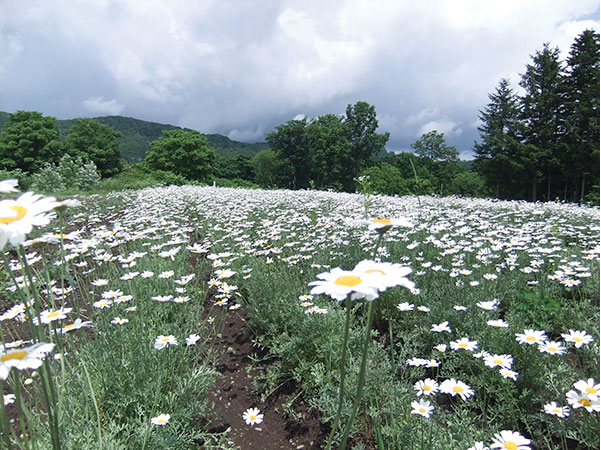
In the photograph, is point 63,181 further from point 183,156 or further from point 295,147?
point 295,147

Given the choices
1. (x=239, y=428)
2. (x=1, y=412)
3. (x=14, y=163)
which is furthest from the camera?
(x=14, y=163)

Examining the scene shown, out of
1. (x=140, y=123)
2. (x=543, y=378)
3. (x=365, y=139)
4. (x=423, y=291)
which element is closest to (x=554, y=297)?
(x=423, y=291)

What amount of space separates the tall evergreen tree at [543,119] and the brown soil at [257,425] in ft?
94.4

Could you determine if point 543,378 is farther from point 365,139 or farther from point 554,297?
point 365,139

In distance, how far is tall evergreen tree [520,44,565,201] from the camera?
25844 millimetres

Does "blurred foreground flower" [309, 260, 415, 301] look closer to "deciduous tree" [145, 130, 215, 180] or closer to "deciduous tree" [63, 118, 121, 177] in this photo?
"deciduous tree" [145, 130, 215, 180]

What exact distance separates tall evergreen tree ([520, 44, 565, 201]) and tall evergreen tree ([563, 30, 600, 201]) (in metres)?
0.78

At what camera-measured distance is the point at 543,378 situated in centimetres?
204

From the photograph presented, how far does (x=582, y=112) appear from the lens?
921 inches

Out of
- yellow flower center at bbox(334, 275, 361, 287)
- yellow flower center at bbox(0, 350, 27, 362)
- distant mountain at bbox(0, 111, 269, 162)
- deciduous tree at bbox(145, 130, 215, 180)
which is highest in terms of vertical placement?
distant mountain at bbox(0, 111, 269, 162)

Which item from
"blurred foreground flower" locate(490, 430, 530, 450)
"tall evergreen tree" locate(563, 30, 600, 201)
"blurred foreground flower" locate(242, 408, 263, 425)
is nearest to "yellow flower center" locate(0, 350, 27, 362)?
"blurred foreground flower" locate(242, 408, 263, 425)

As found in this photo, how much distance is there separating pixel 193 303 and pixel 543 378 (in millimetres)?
2958

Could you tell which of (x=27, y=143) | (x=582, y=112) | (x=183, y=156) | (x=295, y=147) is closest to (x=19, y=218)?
(x=582, y=112)

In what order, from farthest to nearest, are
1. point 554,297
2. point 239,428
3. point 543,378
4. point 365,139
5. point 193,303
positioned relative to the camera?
point 365,139 < point 193,303 < point 554,297 < point 239,428 < point 543,378
